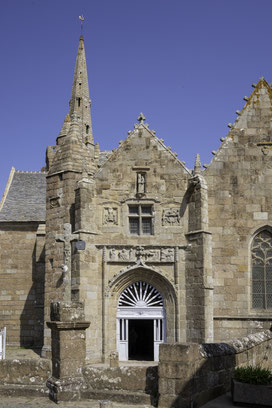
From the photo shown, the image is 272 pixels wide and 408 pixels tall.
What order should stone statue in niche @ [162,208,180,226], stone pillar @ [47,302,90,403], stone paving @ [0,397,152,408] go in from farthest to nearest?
stone statue in niche @ [162,208,180,226] → stone pillar @ [47,302,90,403] → stone paving @ [0,397,152,408]

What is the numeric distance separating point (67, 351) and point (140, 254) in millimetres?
8264

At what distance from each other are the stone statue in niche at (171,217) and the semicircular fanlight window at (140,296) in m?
2.19

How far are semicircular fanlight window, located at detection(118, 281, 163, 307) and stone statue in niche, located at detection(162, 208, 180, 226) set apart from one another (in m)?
2.19

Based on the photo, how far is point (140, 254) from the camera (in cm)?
1681

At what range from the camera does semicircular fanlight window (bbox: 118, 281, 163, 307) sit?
17141 mm

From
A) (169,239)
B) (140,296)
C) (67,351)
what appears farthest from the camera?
(140,296)

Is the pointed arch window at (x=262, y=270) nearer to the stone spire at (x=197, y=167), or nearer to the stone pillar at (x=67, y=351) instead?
the stone spire at (x=197, y=167)

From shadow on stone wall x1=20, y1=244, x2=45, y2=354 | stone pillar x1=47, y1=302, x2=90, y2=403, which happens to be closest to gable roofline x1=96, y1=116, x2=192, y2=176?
shadow on stone wall x1=20, y1=244, x2=45, y2=354

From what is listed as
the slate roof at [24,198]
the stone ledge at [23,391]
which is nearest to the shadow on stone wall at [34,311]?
the slate roof at [24,198]

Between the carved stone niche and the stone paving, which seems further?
the carved stone niche

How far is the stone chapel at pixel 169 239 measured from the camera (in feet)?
53.8

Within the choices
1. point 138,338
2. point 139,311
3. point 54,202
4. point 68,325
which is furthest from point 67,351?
point 138,338

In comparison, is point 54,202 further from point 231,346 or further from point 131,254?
point 231,346

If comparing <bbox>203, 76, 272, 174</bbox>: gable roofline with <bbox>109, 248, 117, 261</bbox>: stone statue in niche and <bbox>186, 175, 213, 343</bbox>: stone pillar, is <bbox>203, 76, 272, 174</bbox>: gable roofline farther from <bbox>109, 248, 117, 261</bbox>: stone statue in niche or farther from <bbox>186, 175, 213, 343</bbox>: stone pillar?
<bbox>109, 248, 117, 261</bbox>: stone statue in niche
